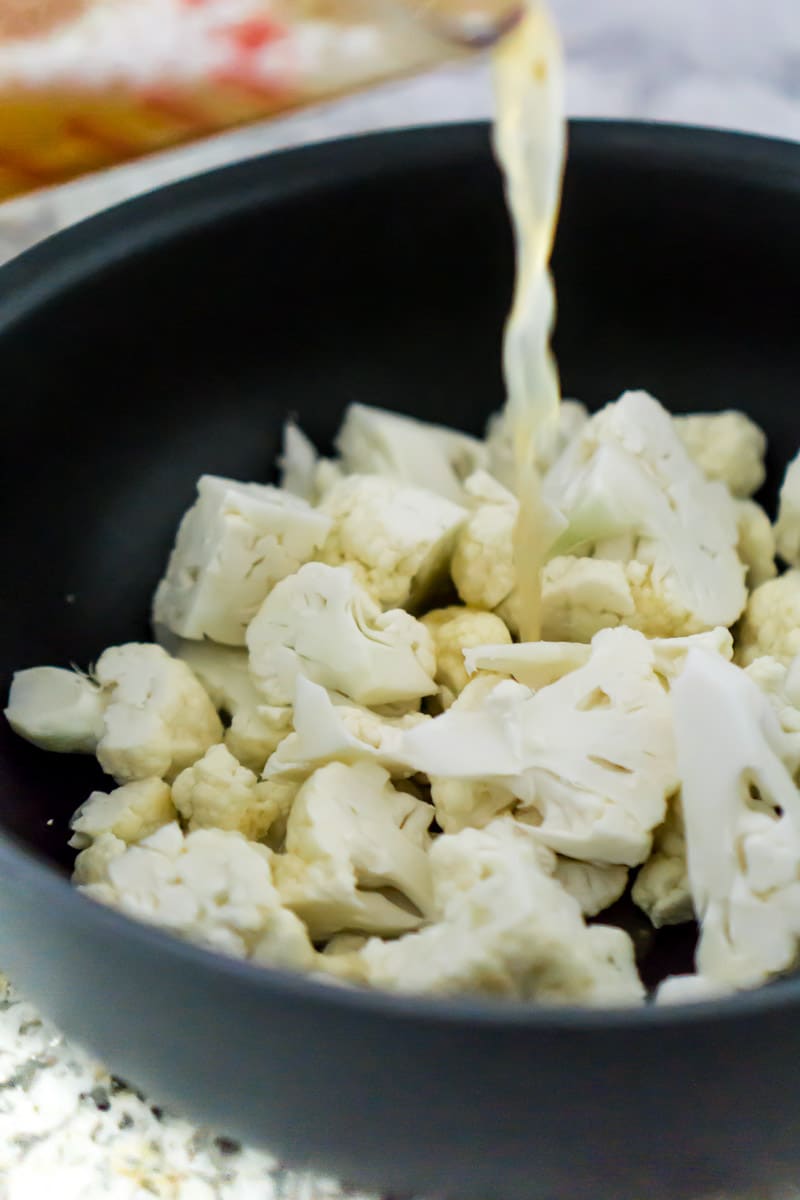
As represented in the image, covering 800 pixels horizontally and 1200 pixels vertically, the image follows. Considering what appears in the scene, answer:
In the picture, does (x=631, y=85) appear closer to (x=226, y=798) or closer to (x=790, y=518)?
(x=790, y=518)

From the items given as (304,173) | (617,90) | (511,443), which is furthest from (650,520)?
(617,90)

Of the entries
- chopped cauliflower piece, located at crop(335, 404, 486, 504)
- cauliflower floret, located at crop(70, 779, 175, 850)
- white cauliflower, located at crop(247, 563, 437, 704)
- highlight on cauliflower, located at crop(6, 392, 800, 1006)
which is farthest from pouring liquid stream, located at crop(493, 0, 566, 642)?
cauliflower floret, located at crop(70, 779, 175, 850)

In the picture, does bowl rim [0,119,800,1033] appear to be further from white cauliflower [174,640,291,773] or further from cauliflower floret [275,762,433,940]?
cauliflower floret [275,762,433,940]

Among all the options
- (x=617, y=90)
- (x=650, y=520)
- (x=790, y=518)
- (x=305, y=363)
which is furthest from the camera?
(x=617, y=90)

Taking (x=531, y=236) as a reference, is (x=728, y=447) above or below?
below

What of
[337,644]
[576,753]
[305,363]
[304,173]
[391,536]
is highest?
[304,173]

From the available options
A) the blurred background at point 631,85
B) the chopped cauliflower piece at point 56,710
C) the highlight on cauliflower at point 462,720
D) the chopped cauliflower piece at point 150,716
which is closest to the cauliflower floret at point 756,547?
the highlight on cauliflower at point 462,720

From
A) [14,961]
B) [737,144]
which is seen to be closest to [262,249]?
[737,144]
